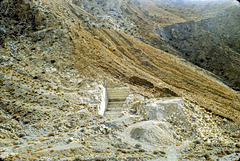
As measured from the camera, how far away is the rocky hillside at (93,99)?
7801mm

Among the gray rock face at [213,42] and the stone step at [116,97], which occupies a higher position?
the gray rock face at [213,42]

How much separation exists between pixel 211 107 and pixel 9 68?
15752mm

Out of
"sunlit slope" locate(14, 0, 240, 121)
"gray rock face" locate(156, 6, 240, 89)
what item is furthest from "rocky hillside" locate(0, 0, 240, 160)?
"gray rock face" locate(156, 6, 240, 89)

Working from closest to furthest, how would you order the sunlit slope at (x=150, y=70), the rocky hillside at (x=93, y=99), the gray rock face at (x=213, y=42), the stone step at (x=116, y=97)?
the rocky hillside at (x=93, y=99) < the stone step at (x=116, y=97) < the sunlit slope at (x=150, y=70) < the gray rock face at (x=213, y=42)

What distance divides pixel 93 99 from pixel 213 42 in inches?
897

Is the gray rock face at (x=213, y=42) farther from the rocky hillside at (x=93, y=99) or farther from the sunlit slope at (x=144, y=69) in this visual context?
the sunlit slope at (x=144, y=69)

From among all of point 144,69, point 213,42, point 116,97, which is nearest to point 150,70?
point 144,69

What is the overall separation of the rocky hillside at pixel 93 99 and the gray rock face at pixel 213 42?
12.3 feet

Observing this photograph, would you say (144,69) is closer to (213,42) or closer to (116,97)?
(116,97)

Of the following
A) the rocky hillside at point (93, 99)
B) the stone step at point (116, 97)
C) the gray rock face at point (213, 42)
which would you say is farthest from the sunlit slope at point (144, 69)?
the gray rock face at point (213, 42)

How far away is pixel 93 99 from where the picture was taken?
1280 cm

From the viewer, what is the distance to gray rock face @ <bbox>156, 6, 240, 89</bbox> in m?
23.1

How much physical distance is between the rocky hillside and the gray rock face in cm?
375

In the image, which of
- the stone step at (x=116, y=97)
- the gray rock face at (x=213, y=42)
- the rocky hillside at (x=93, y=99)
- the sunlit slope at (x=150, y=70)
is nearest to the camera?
the rocky hillside at (x=93, y=99)
